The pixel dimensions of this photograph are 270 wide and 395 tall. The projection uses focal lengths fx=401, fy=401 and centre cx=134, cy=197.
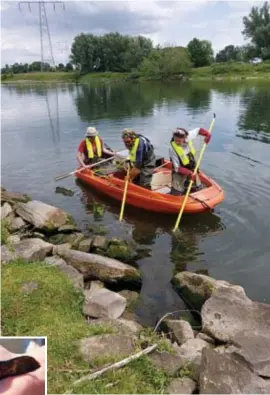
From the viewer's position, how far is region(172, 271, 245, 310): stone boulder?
7.24 meters

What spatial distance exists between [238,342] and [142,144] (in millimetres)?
7271

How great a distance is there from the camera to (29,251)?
750cm

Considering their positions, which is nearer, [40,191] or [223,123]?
[40,191]

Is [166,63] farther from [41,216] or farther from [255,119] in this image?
[41,216]

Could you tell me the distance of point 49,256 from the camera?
314 inches

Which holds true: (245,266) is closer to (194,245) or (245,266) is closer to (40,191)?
(194,245)

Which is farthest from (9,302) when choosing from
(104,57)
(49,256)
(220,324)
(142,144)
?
(104,57)

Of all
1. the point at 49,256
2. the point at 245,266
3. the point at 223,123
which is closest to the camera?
the point at 49,256

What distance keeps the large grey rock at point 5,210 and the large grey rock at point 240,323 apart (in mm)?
6125

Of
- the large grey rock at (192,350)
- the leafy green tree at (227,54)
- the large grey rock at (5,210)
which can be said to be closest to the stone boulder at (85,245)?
the large grey rock at (5,210)

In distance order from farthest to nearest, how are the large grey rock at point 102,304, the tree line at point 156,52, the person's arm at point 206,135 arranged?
the tree line at point 156,52, the person's arm at point 206,135, the large grey rock at point 102,304

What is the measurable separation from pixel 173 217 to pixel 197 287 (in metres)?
4.18

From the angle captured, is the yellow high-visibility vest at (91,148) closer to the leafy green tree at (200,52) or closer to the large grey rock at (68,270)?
the large grey rock at (68,270)

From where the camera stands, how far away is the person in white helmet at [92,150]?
46.6ft
